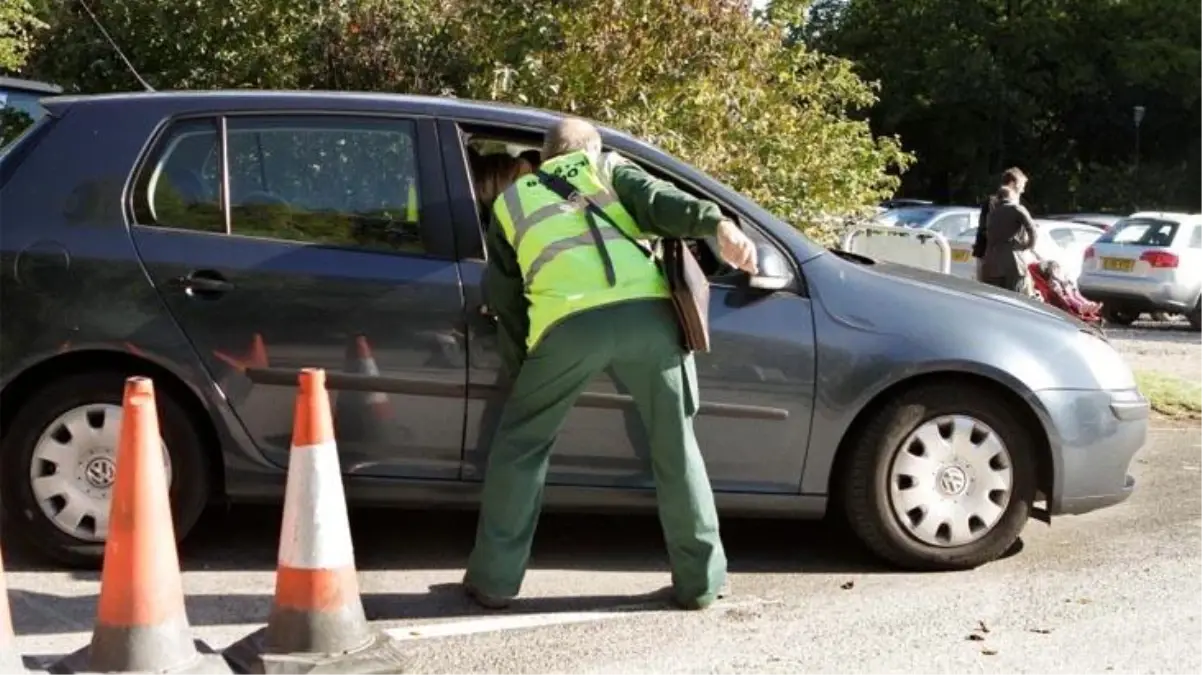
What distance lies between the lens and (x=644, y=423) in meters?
4.86

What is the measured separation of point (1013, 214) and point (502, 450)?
6.97 m

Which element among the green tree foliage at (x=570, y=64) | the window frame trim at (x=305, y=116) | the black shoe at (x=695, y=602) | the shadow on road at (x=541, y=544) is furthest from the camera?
the green tree foliage at (x=570, y=64)

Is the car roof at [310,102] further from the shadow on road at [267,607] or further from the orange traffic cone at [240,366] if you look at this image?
the shadow on road at [267,607]

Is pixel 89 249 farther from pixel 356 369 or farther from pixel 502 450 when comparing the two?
pixel 502 450

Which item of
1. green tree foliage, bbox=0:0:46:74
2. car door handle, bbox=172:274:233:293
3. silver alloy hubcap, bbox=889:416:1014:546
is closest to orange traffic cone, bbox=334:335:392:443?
car door handle, bbox=172:274:233:293

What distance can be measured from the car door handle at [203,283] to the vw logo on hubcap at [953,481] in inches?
106

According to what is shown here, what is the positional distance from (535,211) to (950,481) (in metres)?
1.92

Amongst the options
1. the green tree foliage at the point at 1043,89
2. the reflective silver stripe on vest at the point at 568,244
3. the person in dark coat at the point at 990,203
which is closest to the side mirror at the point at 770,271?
the reflective silver stripe on vest at the point at 568,244

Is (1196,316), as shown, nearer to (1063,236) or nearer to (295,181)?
(1063,236)

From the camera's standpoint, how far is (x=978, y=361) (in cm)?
528

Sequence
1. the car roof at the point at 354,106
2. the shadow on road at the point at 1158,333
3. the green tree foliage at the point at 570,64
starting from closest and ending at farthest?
the car roof at the point at 354,106 < the green tree foliage at the point at 570,64 < the shadow on road at the point at 1158,333

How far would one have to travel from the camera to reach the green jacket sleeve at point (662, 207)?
4453 mm

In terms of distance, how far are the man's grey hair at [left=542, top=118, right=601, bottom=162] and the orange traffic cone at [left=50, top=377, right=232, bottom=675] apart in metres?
1.54

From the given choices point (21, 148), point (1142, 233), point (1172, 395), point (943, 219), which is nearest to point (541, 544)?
point (21, 148)
